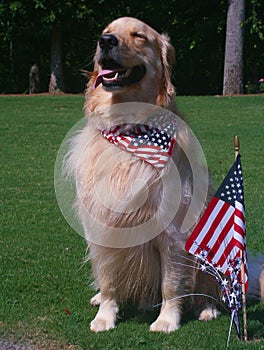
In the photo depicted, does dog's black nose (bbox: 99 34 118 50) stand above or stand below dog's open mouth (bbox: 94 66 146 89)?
above

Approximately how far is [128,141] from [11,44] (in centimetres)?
2786

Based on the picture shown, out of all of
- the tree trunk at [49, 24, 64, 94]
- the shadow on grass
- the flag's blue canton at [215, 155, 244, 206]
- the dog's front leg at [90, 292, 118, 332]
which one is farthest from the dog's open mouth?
the tree trunk at [49, 24, 64, 94]

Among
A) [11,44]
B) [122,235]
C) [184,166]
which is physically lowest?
[11,44]

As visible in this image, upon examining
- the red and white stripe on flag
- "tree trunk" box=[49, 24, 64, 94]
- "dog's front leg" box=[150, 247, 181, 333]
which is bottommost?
"tree trunk" box=[49, 24, 64, 94]

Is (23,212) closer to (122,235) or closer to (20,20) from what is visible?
(122,235)

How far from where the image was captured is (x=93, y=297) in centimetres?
469

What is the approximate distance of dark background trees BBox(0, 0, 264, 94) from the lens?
24.6m

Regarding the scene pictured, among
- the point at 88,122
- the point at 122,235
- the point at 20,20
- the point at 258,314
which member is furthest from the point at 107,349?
the point at 20,20

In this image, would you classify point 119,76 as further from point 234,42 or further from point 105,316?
point 234,42

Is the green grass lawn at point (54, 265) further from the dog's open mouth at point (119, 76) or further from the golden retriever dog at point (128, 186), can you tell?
the dog's open mouth at point (119, 76)

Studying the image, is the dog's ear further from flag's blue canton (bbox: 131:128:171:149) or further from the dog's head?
flag's blue canton (bbox: 131:128:171:149)

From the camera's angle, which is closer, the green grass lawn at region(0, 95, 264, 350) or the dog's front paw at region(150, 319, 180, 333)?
the green grass lawn at region(0, 95, 264, 350)

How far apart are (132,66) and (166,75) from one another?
269 millimetres

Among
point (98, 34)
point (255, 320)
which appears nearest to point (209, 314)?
point (255, 320)
